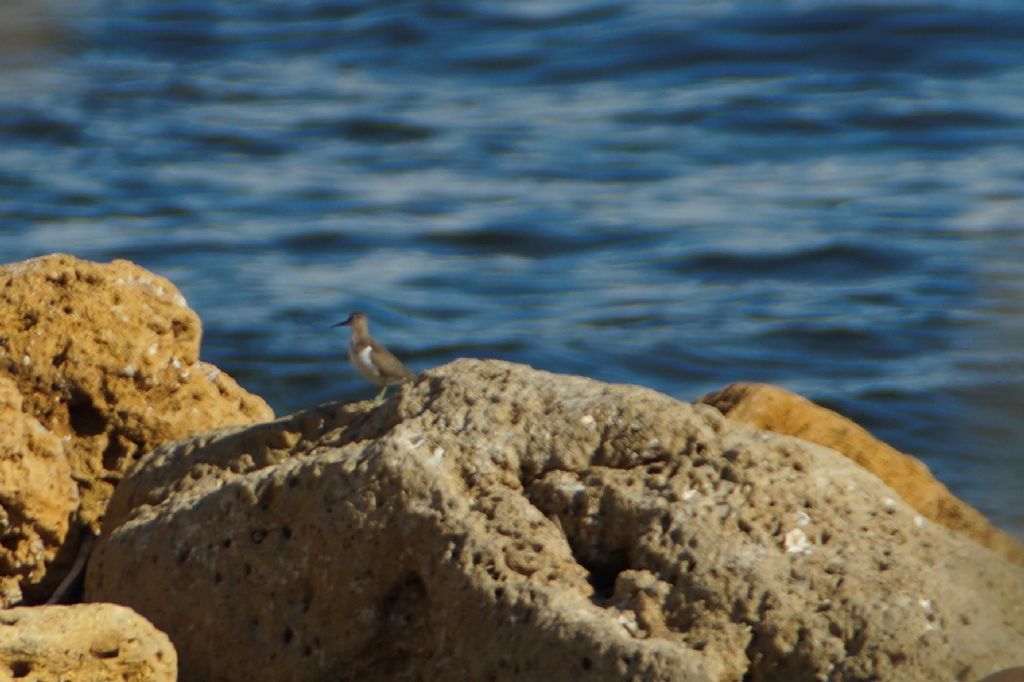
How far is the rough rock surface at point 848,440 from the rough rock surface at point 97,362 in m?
1.64

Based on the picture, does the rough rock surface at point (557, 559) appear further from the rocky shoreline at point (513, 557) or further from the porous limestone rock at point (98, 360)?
the porous limestone rock at point (98, 360)

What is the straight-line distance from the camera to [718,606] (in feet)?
11.2

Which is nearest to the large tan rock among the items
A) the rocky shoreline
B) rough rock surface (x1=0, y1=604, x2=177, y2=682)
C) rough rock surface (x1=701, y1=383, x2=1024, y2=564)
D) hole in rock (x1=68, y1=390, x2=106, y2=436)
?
the rocky shoreline

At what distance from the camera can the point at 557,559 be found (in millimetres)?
3475

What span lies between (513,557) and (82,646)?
2.95ft

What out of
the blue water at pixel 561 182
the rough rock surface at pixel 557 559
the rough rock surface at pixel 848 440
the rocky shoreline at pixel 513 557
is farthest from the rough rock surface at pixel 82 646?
the blue water at pixel 561 182

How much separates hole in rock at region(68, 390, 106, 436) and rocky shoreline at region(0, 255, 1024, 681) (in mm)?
463

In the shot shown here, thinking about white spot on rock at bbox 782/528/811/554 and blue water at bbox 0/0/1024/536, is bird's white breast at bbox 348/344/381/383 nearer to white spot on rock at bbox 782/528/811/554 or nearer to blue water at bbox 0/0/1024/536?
blue water at bbox 0/0/1024/536

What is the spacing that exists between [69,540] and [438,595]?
1488 mm

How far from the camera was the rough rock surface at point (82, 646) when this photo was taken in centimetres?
321

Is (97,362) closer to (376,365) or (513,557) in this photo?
(376,365)

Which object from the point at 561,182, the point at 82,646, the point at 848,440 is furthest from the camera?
the point at 561,182

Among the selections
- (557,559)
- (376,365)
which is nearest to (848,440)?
(557,559)

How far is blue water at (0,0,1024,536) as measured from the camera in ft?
32.5
